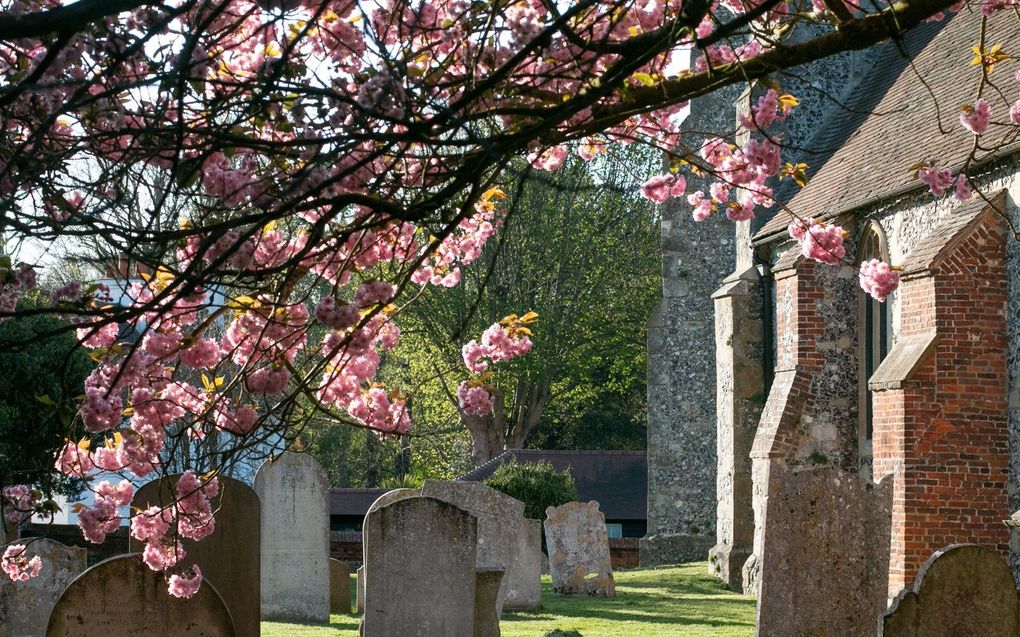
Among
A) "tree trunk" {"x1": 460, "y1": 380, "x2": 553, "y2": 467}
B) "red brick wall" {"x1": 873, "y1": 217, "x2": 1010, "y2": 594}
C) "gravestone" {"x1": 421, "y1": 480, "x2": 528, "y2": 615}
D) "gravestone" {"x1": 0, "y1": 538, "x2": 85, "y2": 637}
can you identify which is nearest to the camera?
"gravestone" {"x1": 0, "y1": 538, "x2": 85, "y2": 637}

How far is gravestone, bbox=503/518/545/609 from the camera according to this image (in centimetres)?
1681

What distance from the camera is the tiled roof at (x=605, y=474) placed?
1422 inches

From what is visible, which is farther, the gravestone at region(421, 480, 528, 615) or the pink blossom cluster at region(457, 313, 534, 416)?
the gravestone at region(421, 480, 528, 615)

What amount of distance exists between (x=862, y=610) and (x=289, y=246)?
5105 millimetres

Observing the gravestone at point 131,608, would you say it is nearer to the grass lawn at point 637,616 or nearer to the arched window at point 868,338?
the grass lawn at point 637,616

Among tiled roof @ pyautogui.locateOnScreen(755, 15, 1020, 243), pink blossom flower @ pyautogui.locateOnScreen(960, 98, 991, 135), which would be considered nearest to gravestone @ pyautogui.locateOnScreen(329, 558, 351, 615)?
tiled roof @ pyautogui.locateOnScreen(755, 15, 1020, 243)

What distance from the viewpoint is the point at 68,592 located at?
Result: 26.4 ft

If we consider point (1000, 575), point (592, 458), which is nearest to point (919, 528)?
point (1000, 575)

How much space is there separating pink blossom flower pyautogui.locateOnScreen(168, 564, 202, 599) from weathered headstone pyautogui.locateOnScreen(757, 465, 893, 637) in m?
3.93

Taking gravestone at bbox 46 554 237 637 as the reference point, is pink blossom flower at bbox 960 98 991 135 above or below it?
above

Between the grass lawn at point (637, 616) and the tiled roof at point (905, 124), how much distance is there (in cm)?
519

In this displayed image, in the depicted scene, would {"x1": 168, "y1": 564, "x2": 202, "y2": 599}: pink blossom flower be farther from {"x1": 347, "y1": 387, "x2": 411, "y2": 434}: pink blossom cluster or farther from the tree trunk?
the tree trunk

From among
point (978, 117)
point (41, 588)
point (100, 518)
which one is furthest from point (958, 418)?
point (100, 518)

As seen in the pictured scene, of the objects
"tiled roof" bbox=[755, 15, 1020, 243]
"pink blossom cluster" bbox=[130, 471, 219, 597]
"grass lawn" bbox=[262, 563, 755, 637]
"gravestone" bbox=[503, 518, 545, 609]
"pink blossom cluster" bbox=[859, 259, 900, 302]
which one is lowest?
"grass lawn" bbox=[262, 563, 755, 637]
